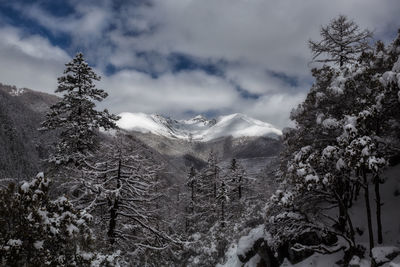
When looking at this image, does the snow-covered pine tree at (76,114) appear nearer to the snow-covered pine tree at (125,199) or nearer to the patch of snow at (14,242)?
the snow-covered pine tree at (125,199)

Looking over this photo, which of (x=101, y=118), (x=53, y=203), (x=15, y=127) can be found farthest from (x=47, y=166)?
(x=15, y=127)

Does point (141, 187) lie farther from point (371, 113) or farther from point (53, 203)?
point (371, 113)

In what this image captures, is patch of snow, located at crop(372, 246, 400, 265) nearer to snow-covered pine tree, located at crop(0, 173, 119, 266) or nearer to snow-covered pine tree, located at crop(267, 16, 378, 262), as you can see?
snow-covered pine tree, located at crop(267, 16, 378, 262)

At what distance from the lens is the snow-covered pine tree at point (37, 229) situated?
15.7 feet

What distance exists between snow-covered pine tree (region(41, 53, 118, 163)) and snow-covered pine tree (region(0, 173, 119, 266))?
312 inches

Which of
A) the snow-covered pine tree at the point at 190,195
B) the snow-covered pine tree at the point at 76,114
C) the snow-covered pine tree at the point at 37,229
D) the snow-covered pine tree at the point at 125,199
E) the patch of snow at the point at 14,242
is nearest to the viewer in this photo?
the patch of snow at the point at 14,242

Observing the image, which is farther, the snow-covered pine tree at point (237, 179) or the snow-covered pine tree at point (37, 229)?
the snow-covered pine tree at point (237, 179)

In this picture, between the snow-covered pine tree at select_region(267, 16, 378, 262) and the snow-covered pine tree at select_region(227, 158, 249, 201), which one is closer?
the snow-covered pine tree at select_region(267, 16, 378, 262)

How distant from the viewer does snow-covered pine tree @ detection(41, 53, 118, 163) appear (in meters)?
13.1

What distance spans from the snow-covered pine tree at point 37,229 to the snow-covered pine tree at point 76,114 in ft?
26.0

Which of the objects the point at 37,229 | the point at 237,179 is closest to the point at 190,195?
the point at 237,179

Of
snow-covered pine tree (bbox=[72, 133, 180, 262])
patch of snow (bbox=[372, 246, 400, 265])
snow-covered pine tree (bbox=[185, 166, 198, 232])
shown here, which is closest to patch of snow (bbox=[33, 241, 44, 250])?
snow-covered pine tree (bbox=[72, 133, 180, 262])

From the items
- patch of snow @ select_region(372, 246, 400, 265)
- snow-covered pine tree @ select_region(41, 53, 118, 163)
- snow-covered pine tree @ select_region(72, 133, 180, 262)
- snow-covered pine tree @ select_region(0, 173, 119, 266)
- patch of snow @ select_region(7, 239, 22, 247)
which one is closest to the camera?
patch of snow @ select_region(7, 239, 22, 247)

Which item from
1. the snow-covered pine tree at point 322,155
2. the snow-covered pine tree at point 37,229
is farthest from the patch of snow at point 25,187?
the snow-covered pine tree at point 322,155
